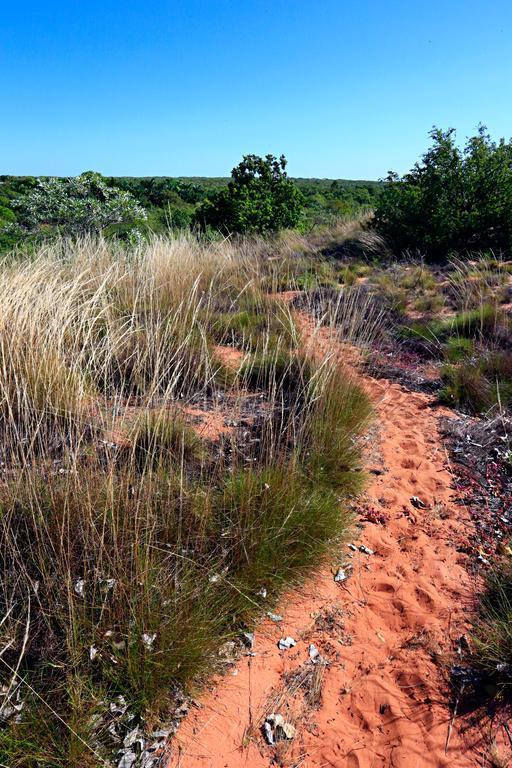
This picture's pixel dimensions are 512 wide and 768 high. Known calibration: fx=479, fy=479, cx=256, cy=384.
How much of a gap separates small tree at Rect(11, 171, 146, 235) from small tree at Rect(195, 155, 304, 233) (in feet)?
9.18

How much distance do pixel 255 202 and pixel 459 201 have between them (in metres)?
5.10

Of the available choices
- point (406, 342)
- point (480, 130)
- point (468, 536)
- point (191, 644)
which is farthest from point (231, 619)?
point (480, 130)

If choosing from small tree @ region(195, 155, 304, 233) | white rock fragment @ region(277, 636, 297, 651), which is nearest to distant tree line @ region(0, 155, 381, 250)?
small tree @ region(195, 155, 304, 233)

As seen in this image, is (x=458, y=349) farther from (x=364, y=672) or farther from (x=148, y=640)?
(x=148, y=640)

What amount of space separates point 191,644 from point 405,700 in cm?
92

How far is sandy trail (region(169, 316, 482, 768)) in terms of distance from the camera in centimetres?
178

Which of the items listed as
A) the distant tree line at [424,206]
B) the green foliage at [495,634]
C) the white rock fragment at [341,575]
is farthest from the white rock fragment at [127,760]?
the distant tree line at [424,206]

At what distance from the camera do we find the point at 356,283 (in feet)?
28.5

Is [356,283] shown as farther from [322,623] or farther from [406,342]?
[322,623]

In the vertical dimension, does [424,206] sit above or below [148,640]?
above

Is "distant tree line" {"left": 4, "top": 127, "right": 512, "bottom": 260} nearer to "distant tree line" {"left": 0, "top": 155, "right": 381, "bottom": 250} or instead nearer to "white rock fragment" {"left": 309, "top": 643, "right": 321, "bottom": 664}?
"distant tree line" {"left": 0, "top": 155, "right": 381, "bottom": 250}

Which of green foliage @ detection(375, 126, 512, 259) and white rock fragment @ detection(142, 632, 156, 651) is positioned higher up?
green foliage @ detection(375, 126, 512, 259)

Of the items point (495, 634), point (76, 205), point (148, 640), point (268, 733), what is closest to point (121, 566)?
point (148, 640)

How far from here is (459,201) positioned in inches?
370
